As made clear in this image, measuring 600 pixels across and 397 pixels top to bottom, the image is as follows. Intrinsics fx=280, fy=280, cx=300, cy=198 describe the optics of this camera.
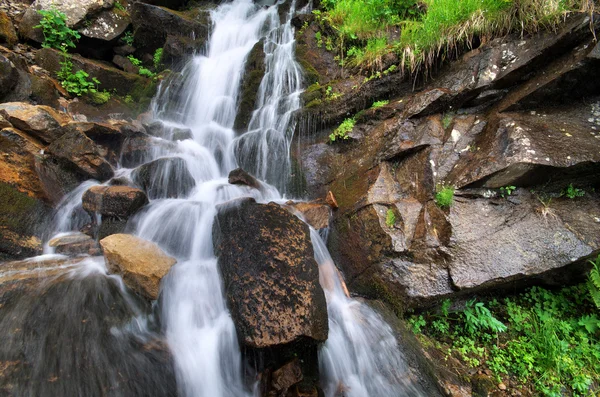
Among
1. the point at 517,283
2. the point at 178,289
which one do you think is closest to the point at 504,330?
the point at 517,283

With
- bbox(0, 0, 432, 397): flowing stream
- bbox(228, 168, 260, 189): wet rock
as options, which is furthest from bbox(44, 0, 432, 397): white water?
bbox(228, 168, 260, 189): wet rock

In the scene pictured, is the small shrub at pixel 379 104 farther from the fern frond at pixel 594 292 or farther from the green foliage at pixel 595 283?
the fern frond at pixel 594 292

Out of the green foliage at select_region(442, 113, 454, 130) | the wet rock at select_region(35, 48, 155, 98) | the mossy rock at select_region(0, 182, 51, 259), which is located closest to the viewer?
the mossy rock at select_region(0, 182, 51, 259)

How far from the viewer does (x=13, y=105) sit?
4.66 m

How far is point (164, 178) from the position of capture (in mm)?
4977

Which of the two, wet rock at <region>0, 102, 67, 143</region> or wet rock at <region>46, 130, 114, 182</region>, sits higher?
wet rock at <region>0, 102, 67, 143</region>

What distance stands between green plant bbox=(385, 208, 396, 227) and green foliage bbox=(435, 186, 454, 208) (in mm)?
576

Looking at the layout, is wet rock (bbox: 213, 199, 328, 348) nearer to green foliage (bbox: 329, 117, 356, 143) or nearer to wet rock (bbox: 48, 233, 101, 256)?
wet rock (bbox: 48, 233, 101, 256)

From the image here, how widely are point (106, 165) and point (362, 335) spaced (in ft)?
16.0

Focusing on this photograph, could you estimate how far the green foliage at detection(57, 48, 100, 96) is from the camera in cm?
657

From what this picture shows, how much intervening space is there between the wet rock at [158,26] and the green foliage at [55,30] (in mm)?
1677

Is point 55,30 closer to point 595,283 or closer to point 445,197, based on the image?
point 445,197

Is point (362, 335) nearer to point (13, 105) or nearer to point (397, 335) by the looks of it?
point (397, 335)

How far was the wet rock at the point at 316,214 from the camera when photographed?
4250 mm
